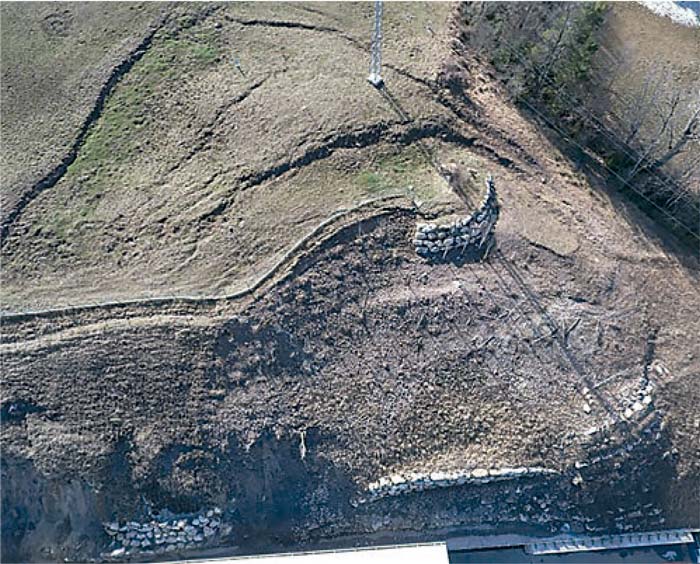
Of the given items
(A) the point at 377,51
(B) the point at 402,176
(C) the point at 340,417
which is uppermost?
(A) the point at 377,51

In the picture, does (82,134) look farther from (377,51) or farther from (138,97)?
(377,51)


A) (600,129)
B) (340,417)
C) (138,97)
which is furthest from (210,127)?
(600,129)

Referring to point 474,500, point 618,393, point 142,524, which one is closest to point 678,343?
point 618,393

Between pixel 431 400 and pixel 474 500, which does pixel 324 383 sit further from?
pixel 474 500

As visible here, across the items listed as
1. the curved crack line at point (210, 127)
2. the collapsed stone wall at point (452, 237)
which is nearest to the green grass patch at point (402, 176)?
the collapsed stone wall at point (452, 237)

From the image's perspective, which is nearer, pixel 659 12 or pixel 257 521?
pixel 257 521

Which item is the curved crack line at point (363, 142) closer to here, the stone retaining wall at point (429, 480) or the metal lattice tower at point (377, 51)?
the metal lattice tower at point (377, 51)
